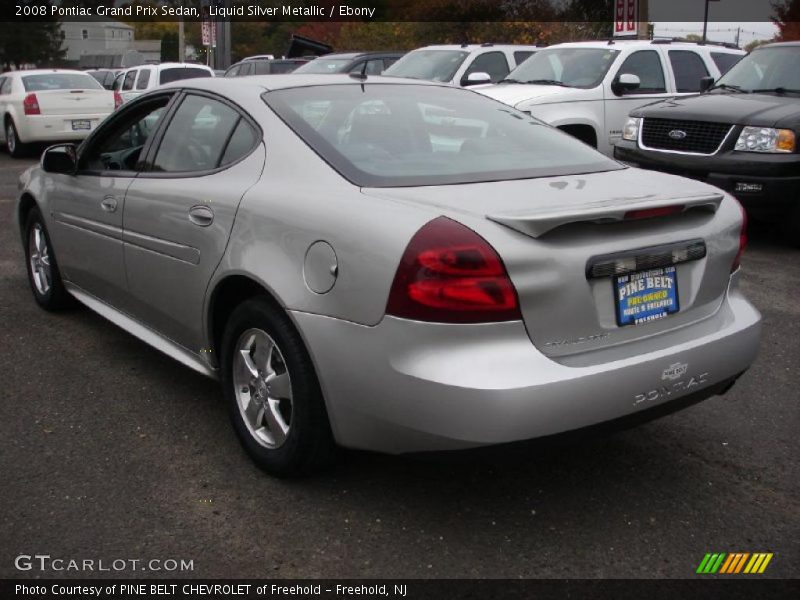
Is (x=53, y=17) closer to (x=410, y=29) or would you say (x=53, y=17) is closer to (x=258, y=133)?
(x=410, y=29)

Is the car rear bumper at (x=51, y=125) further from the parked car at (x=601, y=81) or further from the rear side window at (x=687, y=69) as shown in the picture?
the rear side window at (x=687, y=69)

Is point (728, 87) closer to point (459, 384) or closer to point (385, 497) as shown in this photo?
point (385, 497)

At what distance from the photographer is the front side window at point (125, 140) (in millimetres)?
4500

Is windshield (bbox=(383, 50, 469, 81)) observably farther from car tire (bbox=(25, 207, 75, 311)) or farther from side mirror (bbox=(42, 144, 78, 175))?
side mirror (bbox=(42, 144, 78, 175))

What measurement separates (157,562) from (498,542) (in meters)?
1.14

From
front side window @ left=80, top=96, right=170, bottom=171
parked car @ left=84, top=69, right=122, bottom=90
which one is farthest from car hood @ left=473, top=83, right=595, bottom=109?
parked car @ left=84, top=69, right=122, bottom=90

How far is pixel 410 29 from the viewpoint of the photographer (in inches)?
1236

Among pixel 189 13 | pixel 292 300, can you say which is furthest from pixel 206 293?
pixel 189 13

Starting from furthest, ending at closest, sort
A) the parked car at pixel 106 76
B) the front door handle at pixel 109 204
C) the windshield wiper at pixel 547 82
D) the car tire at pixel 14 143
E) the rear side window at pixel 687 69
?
the parked car at pixel 106 76 < the car tire at pixel 14 143 < the rear side window at pixel 687 69 < the windshield wiper at pixel 547 82 < the front door handle at pixel 109 204

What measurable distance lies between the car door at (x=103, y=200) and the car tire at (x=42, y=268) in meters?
0.35

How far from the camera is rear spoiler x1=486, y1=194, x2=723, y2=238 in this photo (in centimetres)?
285

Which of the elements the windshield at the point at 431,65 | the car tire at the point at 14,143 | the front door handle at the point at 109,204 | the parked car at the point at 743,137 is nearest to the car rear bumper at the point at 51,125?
the car tire at the point at 14,143

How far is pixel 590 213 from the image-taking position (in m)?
2.90

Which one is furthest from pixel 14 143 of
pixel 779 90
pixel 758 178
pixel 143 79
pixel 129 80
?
pixel 758 178
